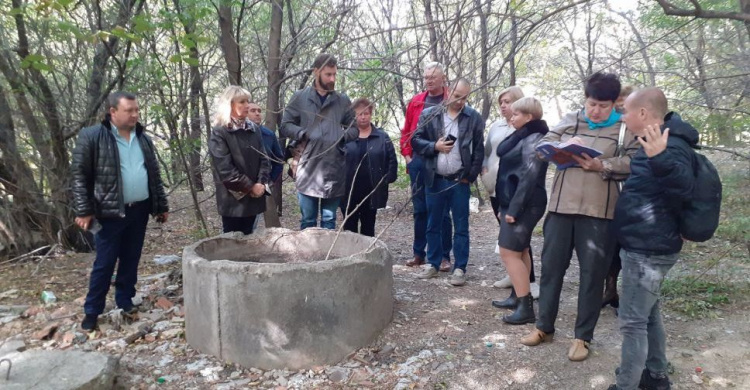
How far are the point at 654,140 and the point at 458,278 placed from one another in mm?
2748

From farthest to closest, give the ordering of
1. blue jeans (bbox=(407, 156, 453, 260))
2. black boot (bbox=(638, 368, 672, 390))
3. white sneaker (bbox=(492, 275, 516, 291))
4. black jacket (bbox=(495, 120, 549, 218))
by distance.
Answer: blue jeans (bbox=(407, 156, 453, 260)) < white sneaker (bbox=(492, 275, 516, 291)) < black jacket (bbox=(495, 120, 549, 218)) < black boot (bbox=(638, 368, 672, 390))

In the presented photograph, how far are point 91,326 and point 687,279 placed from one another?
17.2 feet

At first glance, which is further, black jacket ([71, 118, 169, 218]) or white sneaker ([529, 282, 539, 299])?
white sneaker ([529, 282, 539, 299])

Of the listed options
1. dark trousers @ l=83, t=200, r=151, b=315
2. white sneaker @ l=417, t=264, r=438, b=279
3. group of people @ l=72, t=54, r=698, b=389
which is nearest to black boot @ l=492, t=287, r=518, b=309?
group of people @ l=72, t=54, r=698, b=389

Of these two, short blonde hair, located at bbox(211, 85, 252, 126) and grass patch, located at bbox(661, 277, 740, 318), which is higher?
short blonde hair, located at bbox(211, 85, 252, 126)

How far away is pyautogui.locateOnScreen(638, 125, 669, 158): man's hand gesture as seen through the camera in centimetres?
254

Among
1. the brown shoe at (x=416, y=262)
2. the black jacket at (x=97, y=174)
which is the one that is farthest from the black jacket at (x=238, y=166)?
the brown shoe at (x=416, y=262)

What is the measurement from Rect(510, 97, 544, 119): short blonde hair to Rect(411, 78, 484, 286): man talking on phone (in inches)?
32.8

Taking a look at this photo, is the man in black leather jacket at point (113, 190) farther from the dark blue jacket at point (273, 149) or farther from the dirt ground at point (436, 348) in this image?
the dark blue jacket at point (273, 149)

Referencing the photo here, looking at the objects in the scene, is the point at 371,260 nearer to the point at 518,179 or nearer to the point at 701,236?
the point at 518,179

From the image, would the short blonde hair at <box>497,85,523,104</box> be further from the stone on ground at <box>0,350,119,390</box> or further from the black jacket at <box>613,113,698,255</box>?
the stone on ground at <box>0,350,119,390</box>

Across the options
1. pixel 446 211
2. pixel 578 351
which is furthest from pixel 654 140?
pixel 446 211

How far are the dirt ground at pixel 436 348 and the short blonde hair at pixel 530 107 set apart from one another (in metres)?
1.27

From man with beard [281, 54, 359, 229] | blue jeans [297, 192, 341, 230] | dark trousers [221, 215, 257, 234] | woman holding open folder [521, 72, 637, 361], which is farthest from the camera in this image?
blue jeans [297, 192, 341, 230]
